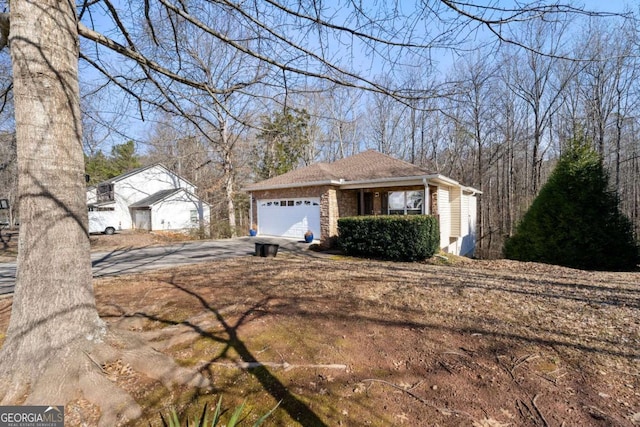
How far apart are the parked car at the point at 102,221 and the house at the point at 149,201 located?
32 cm

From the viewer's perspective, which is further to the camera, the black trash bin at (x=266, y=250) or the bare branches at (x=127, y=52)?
the black trash bin at (x=266, y=250)

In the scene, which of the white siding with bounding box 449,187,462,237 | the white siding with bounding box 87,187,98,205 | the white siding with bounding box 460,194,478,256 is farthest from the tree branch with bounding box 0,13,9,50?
the white siding with bounding box 87,187,98,205

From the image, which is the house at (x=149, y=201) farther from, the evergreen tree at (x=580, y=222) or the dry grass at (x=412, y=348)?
the evergreen tree at (x=580, y=222)

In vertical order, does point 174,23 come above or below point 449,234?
above

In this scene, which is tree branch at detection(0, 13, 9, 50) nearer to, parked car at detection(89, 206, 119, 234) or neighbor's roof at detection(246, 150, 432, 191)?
neighbor's roof at detection(246, 150, 432, 191)

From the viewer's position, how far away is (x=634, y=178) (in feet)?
68.3

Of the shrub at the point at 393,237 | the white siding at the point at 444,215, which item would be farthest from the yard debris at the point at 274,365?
the white siding at the point at 444,215

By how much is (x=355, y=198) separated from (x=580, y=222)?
8647 mm

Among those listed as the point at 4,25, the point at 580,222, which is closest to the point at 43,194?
the point at 4,25

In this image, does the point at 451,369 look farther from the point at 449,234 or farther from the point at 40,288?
the point at 449,234

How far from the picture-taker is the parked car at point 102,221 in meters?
20.9

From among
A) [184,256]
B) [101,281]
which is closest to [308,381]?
[101,281]

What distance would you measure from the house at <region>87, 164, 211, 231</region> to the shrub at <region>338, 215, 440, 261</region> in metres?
15.2

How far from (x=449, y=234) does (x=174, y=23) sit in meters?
13.7
